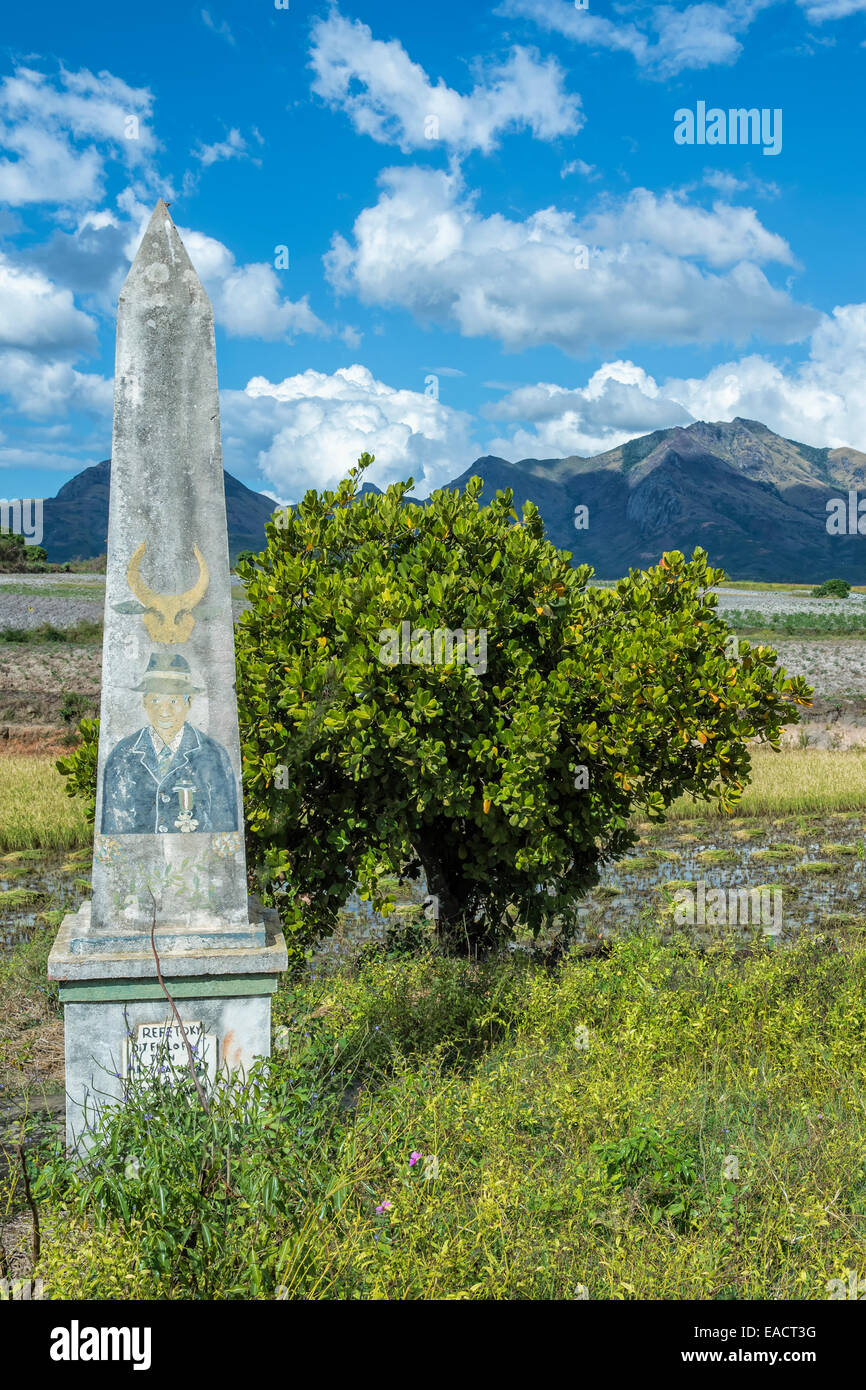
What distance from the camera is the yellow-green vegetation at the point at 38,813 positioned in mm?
14711

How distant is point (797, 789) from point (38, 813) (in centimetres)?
1344

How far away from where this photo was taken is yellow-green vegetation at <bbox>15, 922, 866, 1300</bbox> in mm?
3318

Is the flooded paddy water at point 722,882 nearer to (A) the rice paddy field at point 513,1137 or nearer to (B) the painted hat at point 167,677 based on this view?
(A) the rice paddy field at point 513,1137

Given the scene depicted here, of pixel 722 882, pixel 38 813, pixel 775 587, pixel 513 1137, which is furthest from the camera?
pixel 775 587

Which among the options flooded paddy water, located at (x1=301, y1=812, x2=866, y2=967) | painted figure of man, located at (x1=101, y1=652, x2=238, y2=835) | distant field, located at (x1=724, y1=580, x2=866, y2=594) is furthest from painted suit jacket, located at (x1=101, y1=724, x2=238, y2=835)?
distant field, located at (x1=724, y1=580, x2=866, y2=594)

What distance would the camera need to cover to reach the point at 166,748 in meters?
4.62

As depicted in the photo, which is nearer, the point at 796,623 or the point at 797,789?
the point at 797,789

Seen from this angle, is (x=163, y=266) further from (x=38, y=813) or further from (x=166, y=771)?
(x=38, y=813)

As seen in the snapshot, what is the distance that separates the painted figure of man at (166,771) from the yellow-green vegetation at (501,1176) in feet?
3.99

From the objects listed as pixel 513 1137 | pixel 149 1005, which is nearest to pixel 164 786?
pixel 149 1005

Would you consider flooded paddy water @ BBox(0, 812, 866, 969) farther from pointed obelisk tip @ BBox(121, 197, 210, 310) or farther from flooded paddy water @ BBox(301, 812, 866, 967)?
pointed obelisk tip @ BBox(121, 197, 210, 310)

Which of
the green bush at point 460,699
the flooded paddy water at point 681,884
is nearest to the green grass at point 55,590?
the flooded paddy water at point 681,884
